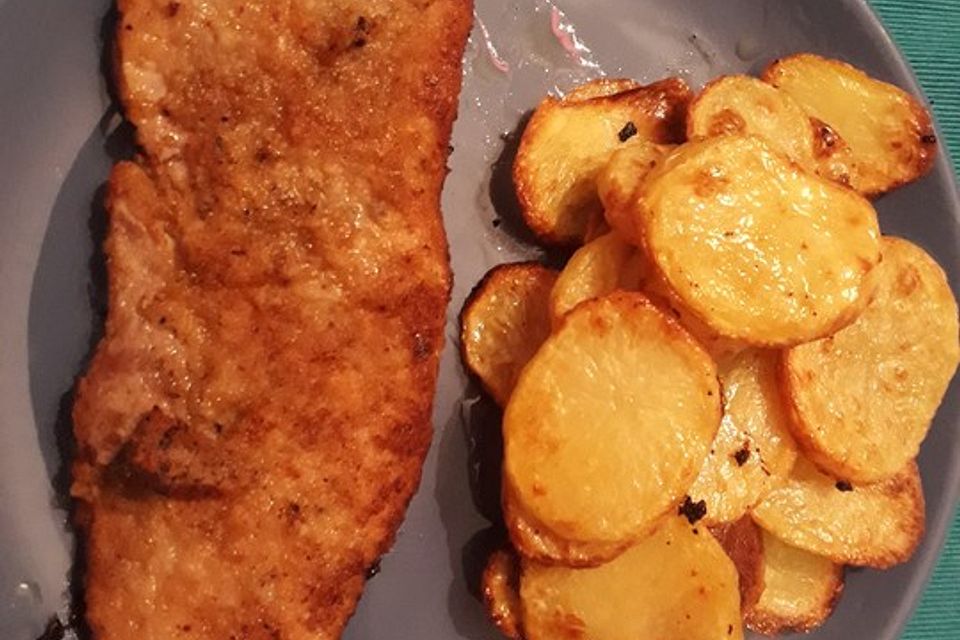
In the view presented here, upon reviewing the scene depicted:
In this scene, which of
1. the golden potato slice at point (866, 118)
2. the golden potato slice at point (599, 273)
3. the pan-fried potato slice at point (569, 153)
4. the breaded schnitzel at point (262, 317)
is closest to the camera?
the breaded schnitzel at point (262, 317)

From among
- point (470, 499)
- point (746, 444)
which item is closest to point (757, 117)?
point (746, 444)

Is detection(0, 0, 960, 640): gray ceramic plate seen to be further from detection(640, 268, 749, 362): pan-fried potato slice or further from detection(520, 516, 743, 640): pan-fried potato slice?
detection(640, 268, 749, 362): pan-fried potato slice

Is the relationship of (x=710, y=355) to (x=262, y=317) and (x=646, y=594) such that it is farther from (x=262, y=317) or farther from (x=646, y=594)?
(x=262, y=317)

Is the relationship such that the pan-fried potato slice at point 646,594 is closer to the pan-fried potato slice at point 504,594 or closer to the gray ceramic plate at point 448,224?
the pan-fried potato slice at point 504,594

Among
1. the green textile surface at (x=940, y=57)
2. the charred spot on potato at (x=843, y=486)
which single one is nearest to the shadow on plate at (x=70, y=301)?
the charred spot on potato at (x=843, y=486)

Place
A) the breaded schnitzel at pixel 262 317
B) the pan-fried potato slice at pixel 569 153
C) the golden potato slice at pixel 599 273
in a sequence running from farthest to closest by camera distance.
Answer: the pan-fried potato slice at pixel 569 153 < the golden potato slice at pixel 599 273 < the breaded schnitzel at pixel 262 317
